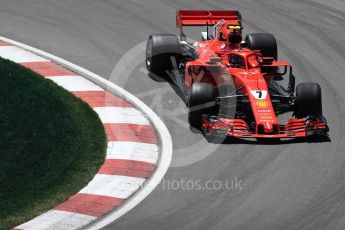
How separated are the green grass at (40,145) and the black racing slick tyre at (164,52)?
1.93 m

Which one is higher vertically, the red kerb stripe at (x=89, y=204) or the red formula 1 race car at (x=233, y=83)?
the red formula 1 race car at (x=233, y=83)

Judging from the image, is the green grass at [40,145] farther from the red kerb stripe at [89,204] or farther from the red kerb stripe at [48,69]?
the red kerb stripe at [48,69]

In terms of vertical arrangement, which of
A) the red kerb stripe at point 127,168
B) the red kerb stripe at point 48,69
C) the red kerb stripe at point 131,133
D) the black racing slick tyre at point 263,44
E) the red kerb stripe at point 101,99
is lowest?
the red kerb stripe at point 127,168

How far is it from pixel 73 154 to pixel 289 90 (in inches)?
174

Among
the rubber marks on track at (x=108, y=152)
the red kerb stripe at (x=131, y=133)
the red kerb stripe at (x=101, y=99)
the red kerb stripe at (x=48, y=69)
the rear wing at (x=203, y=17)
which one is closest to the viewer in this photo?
the rubber marks on track at (x=108, y=152)

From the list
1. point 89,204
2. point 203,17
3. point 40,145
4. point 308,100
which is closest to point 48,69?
point 203,17

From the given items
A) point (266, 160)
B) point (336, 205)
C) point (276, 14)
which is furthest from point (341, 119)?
point (276, 14)

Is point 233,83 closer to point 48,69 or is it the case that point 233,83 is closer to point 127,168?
point 127,168

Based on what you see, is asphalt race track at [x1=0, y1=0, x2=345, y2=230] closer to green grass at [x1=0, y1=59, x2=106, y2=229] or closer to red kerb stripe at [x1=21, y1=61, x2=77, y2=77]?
red kerb stripe at [x1=21, y1=61, x2=77, y2=77]

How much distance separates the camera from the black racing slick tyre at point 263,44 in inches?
689

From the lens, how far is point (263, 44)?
1753 cm

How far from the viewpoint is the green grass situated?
12289mm

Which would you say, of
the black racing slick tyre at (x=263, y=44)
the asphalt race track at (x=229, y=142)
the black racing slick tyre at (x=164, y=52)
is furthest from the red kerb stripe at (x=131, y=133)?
the black racing slick tyre at (x=263, y=44)

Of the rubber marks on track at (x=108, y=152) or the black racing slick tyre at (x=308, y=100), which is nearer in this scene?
the rubber marks on track at (x=108, y=152)
